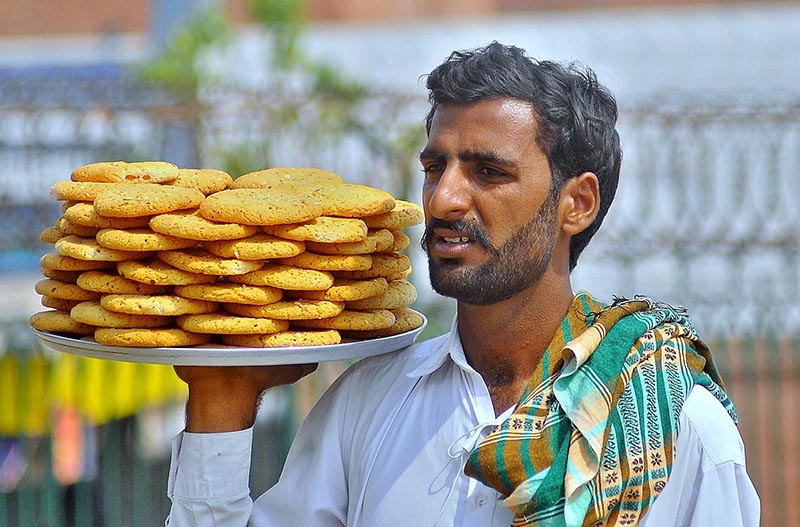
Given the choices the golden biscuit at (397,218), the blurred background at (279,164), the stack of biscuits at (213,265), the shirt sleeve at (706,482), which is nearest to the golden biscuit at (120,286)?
the stack of biscuits at (213,265)

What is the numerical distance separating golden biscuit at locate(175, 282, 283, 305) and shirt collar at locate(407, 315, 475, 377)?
401 millimetres

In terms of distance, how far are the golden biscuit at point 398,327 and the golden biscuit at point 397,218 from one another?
0.65 feet

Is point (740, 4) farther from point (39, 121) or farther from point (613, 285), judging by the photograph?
→ point (39, 121)

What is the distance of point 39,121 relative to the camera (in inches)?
231

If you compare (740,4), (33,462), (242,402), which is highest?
(740,4)

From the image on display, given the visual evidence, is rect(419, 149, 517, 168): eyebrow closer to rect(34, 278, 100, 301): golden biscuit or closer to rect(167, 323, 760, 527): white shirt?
rect(167, 323, 760, 527): white shirt

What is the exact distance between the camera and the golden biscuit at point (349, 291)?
2.14 meters

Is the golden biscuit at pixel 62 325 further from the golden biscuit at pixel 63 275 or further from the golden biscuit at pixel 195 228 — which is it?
the golden biscuit at pixel 195 228

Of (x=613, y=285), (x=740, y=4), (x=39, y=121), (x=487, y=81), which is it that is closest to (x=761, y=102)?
(x=613, y=285)

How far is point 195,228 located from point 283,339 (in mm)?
279

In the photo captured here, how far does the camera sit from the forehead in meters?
2.11

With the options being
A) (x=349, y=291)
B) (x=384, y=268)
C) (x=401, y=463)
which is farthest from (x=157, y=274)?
(x=401, y=463)

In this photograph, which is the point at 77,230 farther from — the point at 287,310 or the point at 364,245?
the point at 364,245

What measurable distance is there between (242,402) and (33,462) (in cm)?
346
